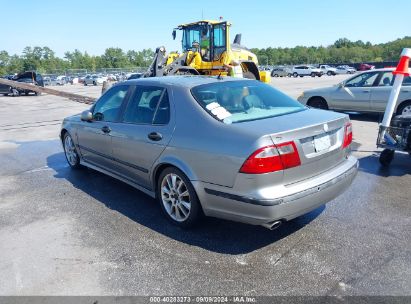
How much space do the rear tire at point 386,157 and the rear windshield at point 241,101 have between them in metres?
2.64

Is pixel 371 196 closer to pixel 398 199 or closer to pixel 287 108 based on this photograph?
pixel 398 199

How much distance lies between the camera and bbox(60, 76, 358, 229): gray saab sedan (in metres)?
3.04

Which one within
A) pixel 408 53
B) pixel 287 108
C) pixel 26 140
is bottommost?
pixel 26 140

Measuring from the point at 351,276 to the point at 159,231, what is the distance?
6.33 feet

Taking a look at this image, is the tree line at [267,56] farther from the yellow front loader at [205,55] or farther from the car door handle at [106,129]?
the car door handle at [106,129]

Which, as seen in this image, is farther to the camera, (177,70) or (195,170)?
(177,70)

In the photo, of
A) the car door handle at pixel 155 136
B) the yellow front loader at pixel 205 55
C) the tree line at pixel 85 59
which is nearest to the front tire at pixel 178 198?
the car door handle at pixel 155 136

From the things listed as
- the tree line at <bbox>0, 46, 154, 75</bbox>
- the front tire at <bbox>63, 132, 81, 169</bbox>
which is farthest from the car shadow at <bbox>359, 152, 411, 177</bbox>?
the tree line at <bbox>0, 46, 154, 75</bbox>

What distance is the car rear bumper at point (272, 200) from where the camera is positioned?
9.84 ft

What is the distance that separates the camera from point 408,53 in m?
5.46

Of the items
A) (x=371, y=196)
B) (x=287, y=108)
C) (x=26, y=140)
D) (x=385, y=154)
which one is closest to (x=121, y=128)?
(x=287, y=108)

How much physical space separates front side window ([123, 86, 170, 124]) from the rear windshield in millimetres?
407

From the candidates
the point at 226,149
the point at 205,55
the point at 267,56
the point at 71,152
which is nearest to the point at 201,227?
the point at 226,149

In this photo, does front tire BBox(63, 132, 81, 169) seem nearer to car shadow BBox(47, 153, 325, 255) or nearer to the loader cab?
car shadow BBox(47, 153, 325, 255)
